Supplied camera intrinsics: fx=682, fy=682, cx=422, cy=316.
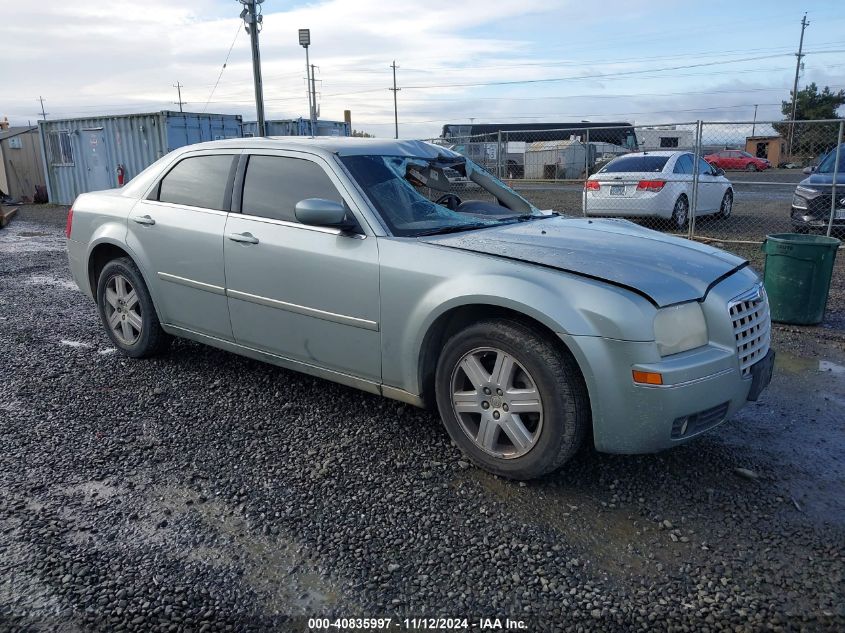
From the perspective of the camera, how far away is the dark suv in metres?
10.5

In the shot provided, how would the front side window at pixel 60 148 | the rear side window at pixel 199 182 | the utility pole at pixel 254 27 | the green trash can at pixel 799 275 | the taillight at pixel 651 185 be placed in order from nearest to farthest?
the rear side window at pixel 199 182
the green trash can at pixel 799 275
the taillight at pixel 651 185
the utility pole at pixel 254 27
the front side window at pixel 60 148

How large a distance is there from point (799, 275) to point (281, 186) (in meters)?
4.75

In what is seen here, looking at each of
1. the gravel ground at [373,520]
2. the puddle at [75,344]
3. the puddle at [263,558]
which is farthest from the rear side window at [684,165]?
the puddle at [263,558]

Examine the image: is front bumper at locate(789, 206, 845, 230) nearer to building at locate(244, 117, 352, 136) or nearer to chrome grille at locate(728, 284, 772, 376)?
chrome grille at locate(728, 284, 772, 376)

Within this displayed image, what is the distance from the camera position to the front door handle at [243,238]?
165 inches

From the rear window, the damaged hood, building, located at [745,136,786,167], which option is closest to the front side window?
the rear window

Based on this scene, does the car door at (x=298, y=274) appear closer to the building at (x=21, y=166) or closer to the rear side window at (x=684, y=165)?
the rear side window at (x=684, y=165)

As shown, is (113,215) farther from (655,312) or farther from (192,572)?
(655,312)

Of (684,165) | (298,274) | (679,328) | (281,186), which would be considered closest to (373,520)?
(298,274)

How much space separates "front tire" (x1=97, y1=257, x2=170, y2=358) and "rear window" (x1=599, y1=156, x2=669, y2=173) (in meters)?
9.43

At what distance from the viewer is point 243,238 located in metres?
4.24

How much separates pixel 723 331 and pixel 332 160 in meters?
A: 2.36

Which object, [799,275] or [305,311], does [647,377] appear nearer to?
[305,311]

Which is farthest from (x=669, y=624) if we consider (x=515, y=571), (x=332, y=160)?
(x=332, y=160)
